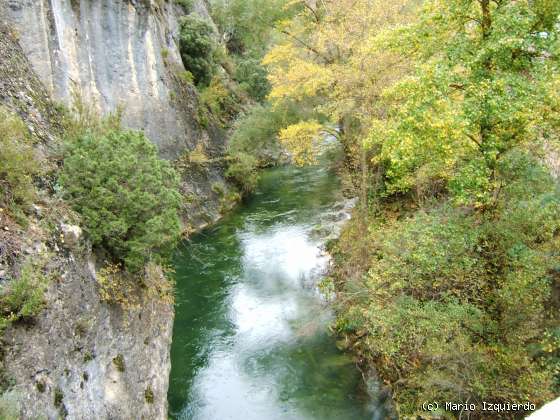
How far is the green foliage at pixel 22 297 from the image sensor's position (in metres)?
6.68

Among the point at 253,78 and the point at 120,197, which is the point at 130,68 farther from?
the point at 253,78

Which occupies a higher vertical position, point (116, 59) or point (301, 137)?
point (116, 59)

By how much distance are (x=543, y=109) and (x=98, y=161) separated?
9.11 m

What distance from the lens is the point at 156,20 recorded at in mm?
23625

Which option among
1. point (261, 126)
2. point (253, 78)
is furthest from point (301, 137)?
point (253, 78)

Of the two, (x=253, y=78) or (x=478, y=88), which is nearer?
(x=478, y=88)

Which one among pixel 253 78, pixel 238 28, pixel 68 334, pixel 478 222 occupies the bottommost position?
pixel 68 334

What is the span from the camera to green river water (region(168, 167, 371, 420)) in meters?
11.3

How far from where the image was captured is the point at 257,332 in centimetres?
1395

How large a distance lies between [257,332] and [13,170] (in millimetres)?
8375

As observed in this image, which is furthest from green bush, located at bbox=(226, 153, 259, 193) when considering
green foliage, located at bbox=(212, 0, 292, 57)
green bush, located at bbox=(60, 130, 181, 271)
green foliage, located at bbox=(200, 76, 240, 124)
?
green bush, located at bbox=(60, 130, 181, 271)

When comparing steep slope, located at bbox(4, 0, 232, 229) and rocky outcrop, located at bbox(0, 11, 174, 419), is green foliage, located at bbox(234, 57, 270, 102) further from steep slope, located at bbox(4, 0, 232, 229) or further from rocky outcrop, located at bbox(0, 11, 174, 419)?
rocky outcrop, located at bbox(0, 11, 174, 419)

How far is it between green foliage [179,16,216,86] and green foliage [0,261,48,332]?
24.3 m

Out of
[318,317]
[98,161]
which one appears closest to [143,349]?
[98,161]
